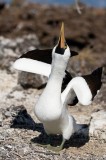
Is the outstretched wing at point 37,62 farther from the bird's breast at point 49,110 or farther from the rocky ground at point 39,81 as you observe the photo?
Result: the rocky ground at point 39,81

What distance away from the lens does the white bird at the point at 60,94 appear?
7.71m

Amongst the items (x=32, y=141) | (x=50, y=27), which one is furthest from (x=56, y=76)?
(x=50, y=27)

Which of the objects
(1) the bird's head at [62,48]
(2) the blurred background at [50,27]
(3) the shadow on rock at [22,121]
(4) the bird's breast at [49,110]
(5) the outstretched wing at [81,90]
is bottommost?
(2) the blurred background at [50,27]

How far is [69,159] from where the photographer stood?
7871 millimetres

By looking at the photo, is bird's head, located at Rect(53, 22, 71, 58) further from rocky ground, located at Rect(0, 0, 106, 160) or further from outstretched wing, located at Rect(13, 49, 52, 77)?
rocky ground, located at Rect(0, 0, 106, 160)

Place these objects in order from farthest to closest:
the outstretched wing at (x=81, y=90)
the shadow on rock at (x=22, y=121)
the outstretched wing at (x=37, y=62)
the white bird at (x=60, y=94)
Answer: the shadow on rock at (x=22, y=121), the outstretched wing at (x=37, y=62), the outstretched wing at (x=81, y=90), the white bird at (x=60, y=94)

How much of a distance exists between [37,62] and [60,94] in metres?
0.82

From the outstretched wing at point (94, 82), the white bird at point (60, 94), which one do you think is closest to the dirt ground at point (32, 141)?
the white bird at point (60, 94)

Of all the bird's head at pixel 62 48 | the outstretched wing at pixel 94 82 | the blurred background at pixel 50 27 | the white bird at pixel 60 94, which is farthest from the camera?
the blurred background at pixel 50 27

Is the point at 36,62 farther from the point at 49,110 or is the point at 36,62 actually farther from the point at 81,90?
the point at 49,110

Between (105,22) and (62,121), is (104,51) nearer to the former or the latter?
(105,22)

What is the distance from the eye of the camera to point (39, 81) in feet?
38.2

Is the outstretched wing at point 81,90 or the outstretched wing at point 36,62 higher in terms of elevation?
the outstretched wing at point 36,62

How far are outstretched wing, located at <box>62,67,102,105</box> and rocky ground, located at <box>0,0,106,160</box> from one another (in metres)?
0.72
